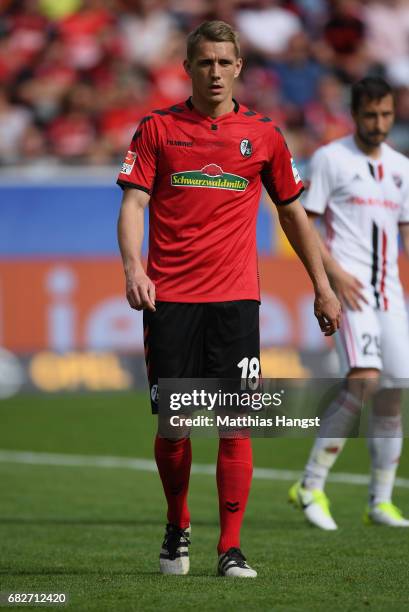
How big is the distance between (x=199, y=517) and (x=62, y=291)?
7.12 meters

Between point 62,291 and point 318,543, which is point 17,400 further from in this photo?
point 318,543

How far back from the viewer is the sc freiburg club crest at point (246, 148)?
5324 mm

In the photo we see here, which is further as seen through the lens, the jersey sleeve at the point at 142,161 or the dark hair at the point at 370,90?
the dark hair at the point at 370,90

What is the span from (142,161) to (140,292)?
0.60m

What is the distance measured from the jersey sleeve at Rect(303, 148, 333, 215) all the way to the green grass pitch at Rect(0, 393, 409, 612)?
1.80 metres

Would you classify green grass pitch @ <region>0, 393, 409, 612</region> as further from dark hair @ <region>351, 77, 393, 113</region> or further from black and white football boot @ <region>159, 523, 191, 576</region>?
dark hair @ <region>351, 77, 393, 113</region>

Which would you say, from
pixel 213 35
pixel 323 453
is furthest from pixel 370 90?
pixel 213 35

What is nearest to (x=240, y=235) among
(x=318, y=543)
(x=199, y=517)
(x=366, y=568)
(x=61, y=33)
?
(x=366, y=568)

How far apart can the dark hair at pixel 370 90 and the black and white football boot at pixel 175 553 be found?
2870 millimetres

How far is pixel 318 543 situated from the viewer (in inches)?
258

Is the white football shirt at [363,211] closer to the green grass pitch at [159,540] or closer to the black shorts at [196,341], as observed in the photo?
the green grass pitch at [159,540]

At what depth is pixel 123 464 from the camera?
10781 millimetres

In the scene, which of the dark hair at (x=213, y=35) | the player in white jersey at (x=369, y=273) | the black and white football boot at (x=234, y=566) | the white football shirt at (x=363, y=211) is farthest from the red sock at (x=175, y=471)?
the white football shirt at (x=363, y=211)

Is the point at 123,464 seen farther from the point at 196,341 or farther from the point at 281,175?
the point at 281,175
